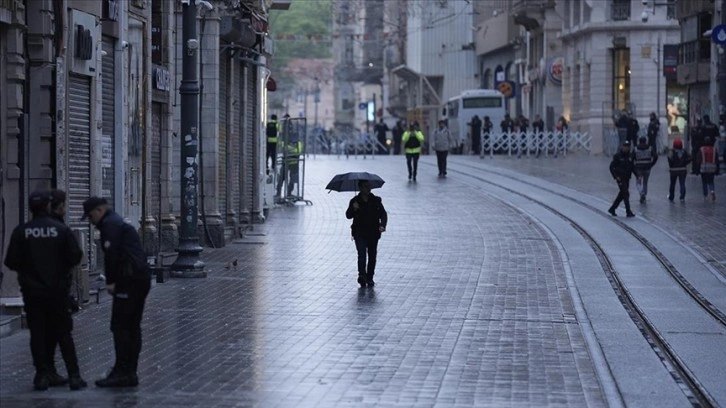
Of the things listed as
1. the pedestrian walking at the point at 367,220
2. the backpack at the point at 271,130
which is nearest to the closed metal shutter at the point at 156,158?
the pedestrian walking at the point at 367,220

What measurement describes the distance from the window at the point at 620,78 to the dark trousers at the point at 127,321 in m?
62.8

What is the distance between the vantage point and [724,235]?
2839 cm

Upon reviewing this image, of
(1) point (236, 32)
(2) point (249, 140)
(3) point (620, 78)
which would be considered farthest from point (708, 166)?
(3) point (620, 78)

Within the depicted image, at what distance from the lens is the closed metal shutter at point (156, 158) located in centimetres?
2470

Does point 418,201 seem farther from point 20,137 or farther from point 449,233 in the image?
point 20,137

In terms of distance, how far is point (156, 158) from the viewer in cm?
2498

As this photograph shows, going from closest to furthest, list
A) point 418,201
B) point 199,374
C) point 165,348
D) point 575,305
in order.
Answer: point 199,374 < point 165,348 < point 575,305 < point 418,201

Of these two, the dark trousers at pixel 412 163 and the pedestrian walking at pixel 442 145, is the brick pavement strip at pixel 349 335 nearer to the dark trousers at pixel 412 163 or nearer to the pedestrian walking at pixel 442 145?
the dark trousers at pixel 412 163

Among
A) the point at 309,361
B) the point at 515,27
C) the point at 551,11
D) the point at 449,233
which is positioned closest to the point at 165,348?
the point at 309,361

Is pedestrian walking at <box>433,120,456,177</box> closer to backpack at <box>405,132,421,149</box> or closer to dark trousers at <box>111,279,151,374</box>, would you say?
backpack at <box>405,132,421,149</box>

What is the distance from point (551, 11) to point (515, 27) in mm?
11031

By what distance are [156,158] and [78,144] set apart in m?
5.44

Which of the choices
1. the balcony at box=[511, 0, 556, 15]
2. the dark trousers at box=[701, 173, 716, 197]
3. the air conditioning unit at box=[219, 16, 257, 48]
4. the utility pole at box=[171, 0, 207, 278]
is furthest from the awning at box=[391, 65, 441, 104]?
the utility pole at box=[171, 0, 207, 278]

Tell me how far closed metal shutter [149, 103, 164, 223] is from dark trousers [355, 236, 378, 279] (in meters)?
4.93
